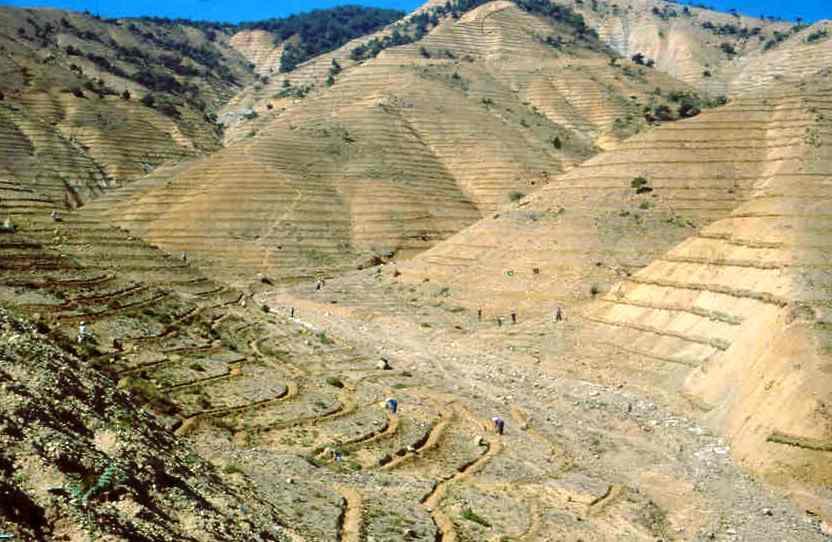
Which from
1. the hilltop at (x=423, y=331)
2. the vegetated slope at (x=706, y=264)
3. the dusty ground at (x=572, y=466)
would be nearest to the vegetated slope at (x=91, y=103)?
the hilltop at (x=423, y=331)

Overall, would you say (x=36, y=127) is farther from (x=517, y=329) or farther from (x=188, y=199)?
(x=517, y=329)

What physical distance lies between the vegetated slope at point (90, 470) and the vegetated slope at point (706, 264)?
15.2 meters

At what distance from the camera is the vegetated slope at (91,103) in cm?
8312

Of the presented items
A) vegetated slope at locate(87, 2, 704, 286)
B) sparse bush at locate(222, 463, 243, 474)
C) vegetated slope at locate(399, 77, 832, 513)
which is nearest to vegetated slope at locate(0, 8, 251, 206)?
vegetated slope at locate(87, 2, 704, 286)

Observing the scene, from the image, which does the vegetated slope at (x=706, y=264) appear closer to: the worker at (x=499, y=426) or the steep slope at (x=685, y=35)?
the worker at (x=499, y=426)

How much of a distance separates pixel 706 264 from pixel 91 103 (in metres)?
89.0

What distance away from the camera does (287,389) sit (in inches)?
972

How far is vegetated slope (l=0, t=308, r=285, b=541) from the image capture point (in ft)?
26.3

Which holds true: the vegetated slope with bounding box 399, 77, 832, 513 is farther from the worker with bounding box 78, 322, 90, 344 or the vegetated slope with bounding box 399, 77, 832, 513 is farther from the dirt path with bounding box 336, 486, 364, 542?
the worker with bounding box 78, 322, 90, 344

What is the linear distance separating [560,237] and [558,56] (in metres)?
86.3

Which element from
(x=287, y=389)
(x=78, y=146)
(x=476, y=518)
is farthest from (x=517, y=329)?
(x=78, y=146)

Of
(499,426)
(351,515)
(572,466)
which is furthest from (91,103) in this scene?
(351,515)

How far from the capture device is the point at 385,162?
80250 mm

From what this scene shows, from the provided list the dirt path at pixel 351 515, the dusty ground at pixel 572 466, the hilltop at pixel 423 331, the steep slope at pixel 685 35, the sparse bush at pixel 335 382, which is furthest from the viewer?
the steep slope at pixel 685 35
